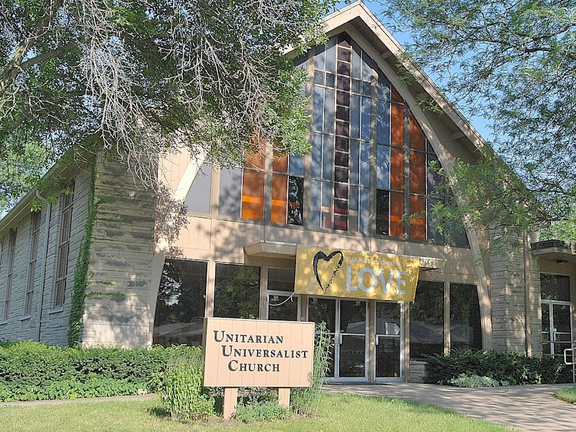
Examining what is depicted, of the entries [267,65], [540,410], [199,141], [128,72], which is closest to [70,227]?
[199,141]

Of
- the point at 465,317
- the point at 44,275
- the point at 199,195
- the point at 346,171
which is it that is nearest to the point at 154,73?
the point at 199,195

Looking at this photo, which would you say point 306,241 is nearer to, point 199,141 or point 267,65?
point 199,141

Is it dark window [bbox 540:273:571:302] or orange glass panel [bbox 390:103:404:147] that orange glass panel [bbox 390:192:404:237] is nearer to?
orange glass panel [bbox 390:103:404:147]

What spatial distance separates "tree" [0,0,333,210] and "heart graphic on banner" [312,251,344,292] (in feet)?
12.3

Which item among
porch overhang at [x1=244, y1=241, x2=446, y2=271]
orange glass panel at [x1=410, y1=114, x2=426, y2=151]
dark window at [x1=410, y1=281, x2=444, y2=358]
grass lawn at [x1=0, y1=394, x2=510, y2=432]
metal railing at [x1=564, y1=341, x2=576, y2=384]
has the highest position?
orange glass panel at [x1=410, y1=114, x2=426, y2=151]

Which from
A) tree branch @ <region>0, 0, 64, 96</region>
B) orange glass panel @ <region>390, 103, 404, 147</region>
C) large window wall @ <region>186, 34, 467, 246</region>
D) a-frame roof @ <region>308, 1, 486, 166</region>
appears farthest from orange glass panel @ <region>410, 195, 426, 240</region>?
tree branch @ <region>0, 0, 64, 96</region>

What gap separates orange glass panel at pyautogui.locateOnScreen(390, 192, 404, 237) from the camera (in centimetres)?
1750

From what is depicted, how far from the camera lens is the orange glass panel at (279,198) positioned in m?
16.0

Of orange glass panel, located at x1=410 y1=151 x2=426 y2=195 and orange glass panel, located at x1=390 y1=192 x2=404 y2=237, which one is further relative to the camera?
orange glass panel, located at x1=410 y1=151 x2=426 y2=195

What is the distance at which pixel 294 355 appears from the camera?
9336mm

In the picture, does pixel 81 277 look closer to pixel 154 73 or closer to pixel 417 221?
pixel 154 73

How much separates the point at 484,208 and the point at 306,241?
14.9 ft

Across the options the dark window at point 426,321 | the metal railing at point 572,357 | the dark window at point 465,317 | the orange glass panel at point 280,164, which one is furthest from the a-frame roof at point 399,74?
the metal railing at point 572,357

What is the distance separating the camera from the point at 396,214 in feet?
57.9
